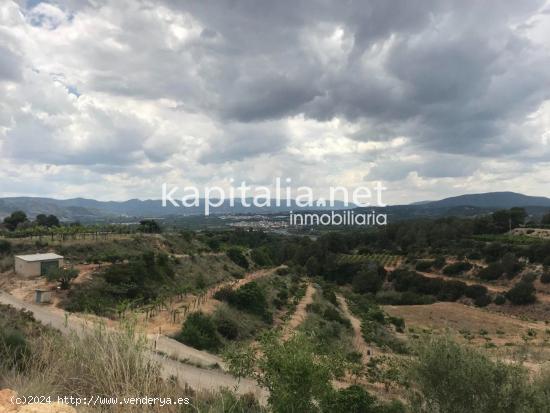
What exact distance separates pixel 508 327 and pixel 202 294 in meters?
28.4

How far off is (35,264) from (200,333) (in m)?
21.0

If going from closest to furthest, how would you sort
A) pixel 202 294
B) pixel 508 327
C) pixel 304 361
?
pixel 304 361 → pixel 202 294 → pixel 508 327

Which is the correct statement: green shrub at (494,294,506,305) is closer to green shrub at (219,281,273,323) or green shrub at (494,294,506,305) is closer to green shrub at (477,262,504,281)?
green shrub at (477,262,504,281)

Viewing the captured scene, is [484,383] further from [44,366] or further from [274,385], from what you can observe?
[44,366]

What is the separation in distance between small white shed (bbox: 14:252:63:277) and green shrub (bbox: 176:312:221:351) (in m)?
18.3

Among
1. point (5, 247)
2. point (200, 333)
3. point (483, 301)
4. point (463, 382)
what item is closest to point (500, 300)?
point (483, 301)

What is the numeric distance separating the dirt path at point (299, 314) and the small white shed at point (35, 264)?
A: 68.5ft

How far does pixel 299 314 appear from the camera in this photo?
110 ft

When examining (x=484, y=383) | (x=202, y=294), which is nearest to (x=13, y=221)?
(x=202, y=294)

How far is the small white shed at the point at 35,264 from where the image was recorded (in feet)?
111

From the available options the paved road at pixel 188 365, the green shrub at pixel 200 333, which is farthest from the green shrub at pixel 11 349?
the green shrub at pixel 200 333

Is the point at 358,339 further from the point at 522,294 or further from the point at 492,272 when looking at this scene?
the point at 492,272

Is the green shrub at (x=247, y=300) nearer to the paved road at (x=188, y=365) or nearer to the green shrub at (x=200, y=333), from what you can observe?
the green shrub at (x=200, y=333)

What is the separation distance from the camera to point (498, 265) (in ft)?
185
